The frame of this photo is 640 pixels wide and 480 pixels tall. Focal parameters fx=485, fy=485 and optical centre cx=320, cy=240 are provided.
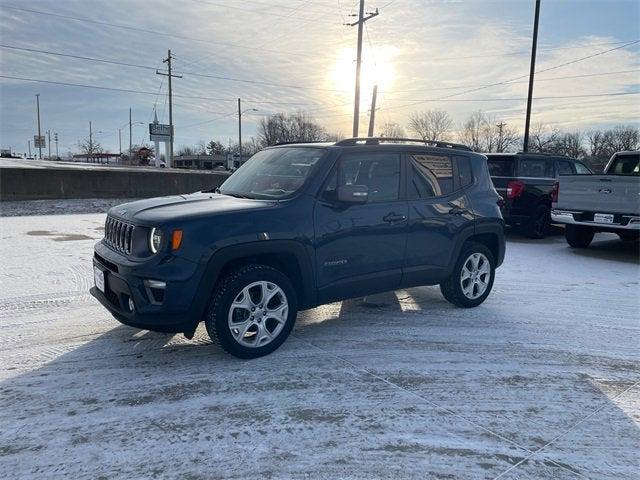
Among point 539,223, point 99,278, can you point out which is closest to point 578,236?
point 539,223

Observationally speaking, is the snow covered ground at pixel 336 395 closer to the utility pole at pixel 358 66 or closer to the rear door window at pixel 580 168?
the rear door window at pixel 580 168

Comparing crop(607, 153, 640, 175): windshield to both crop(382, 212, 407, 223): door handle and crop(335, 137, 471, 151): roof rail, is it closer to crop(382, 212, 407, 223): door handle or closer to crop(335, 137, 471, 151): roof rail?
crop(335, 137, 471, 151): roof rail

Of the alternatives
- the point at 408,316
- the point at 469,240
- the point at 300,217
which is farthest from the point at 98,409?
the point at 469,240

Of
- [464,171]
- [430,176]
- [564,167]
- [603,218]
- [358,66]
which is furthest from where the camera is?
[358,66]

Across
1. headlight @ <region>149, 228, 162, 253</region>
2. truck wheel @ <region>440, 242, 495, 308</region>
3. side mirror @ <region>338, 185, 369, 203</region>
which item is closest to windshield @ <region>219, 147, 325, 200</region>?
side mirror @ <region>338, 185, 369, 203</region>

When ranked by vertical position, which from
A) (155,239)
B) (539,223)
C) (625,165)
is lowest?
(539,223)

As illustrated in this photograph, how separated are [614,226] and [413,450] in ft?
25.8

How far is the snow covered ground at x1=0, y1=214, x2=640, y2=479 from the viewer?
9.04 ft

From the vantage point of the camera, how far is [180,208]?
13.1 ft

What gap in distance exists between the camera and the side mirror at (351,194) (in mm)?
4234

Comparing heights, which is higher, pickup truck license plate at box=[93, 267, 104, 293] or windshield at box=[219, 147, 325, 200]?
windshield at box=[219, 147, 325, 200]

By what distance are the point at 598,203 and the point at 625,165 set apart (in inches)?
88.2

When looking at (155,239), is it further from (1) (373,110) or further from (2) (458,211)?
(1) (373,110)

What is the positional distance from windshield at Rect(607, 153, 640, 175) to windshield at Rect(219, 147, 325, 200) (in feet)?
28.1
